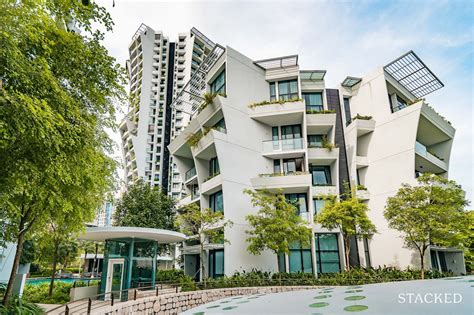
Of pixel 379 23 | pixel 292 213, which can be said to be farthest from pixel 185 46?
pixel 379 23

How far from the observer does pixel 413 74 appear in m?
22.5

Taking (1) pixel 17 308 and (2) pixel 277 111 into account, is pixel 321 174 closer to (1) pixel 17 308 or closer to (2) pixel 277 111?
(2) pixel 277 111

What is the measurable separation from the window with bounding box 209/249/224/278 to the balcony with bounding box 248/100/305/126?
393 inches

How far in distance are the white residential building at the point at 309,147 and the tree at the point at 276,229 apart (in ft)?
5.58

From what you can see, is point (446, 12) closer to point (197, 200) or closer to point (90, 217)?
point (90, 217)

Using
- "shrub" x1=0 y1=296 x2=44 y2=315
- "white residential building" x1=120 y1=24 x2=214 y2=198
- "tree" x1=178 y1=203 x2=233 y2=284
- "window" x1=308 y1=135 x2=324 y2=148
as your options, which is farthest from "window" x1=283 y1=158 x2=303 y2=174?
"white residential building" x1=120 y1=24 x2=214 y2=198

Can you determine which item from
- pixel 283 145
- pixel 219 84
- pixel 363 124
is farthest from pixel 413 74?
pixel 219 84

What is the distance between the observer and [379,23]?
9.08m

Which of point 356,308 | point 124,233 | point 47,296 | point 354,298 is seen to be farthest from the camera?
point 47,296

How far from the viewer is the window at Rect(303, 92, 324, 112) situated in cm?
2343

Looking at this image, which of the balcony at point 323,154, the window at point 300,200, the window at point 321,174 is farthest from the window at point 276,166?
the window at point 321,174

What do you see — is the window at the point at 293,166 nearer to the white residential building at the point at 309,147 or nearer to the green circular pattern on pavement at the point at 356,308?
the white residential building at the point at 309,147

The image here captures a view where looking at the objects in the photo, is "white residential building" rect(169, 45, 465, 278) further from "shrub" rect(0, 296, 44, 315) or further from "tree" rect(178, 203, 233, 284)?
"shrub" rect(0, 296, 44, 315)

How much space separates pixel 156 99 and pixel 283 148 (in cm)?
4750
